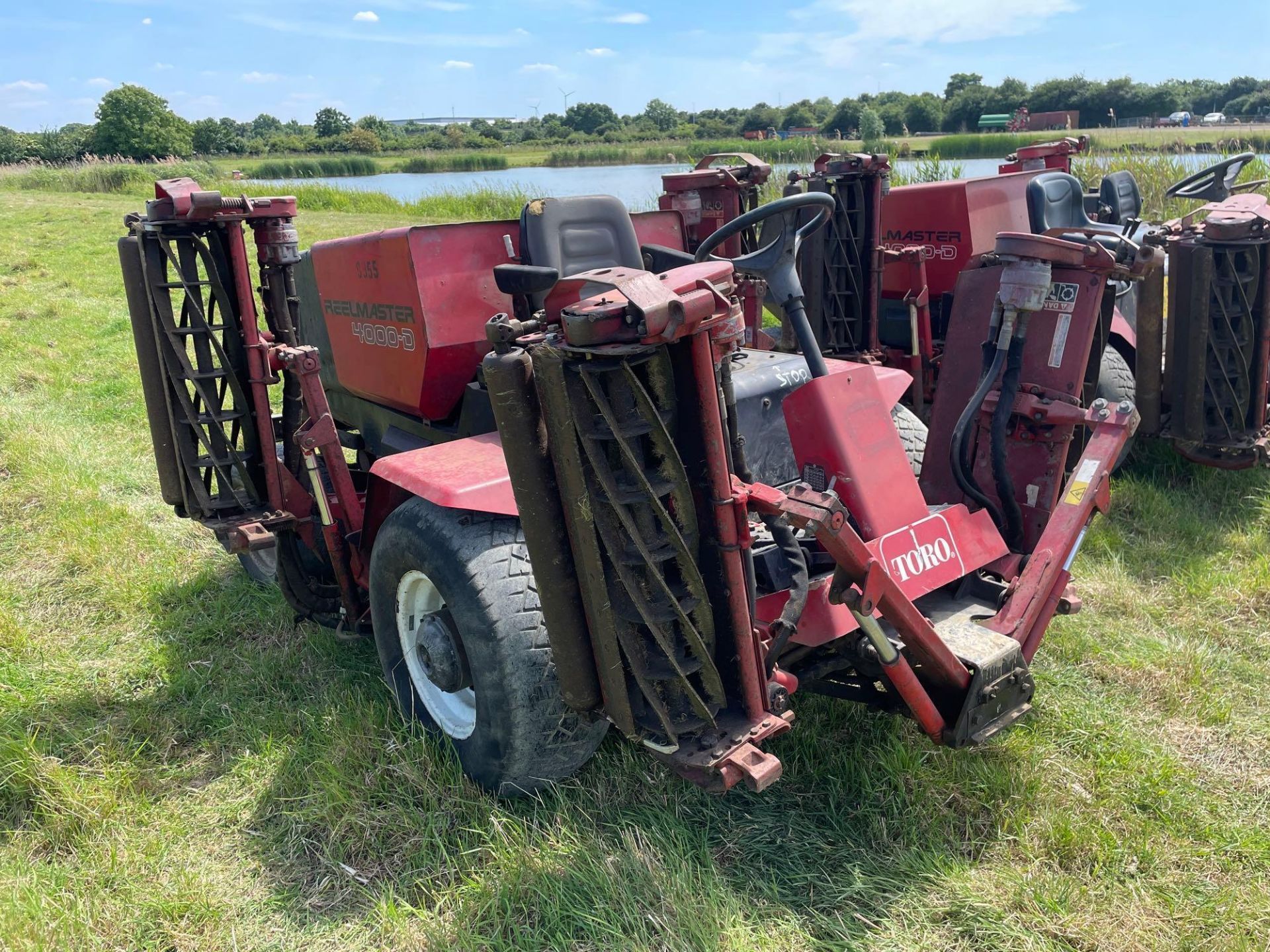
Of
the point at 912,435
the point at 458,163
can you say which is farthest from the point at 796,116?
the point at 912,435

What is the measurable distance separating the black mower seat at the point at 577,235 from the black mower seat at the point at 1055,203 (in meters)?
1.96

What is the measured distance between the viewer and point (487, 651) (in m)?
2.34

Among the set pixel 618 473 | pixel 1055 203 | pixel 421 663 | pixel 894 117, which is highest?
pixel 894 117

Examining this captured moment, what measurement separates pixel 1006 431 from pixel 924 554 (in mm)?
731

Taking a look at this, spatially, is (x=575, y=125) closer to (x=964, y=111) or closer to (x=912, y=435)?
(x=964, y=111)

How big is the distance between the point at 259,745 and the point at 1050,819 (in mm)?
2217

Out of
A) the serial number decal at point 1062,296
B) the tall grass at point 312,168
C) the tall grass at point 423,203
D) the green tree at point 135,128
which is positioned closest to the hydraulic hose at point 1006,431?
the serial number decal at point 1062,296

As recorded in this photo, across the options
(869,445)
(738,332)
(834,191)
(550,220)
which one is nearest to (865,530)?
(869,445)

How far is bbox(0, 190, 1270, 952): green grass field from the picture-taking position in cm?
209

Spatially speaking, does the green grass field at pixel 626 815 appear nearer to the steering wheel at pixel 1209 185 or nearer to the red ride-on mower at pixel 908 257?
the red ride-on mower at pixel 908 257

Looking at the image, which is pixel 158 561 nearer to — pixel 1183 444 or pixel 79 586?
pixel 79 586

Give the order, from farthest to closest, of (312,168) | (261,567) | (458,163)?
(458,163) < (312,168) < (261,567)

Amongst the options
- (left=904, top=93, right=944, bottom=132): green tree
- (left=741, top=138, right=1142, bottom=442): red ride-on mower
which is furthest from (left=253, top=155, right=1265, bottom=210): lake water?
(left=904, top=93, right=944, bottom=132): green tree

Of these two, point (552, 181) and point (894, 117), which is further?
point (894, 117)
